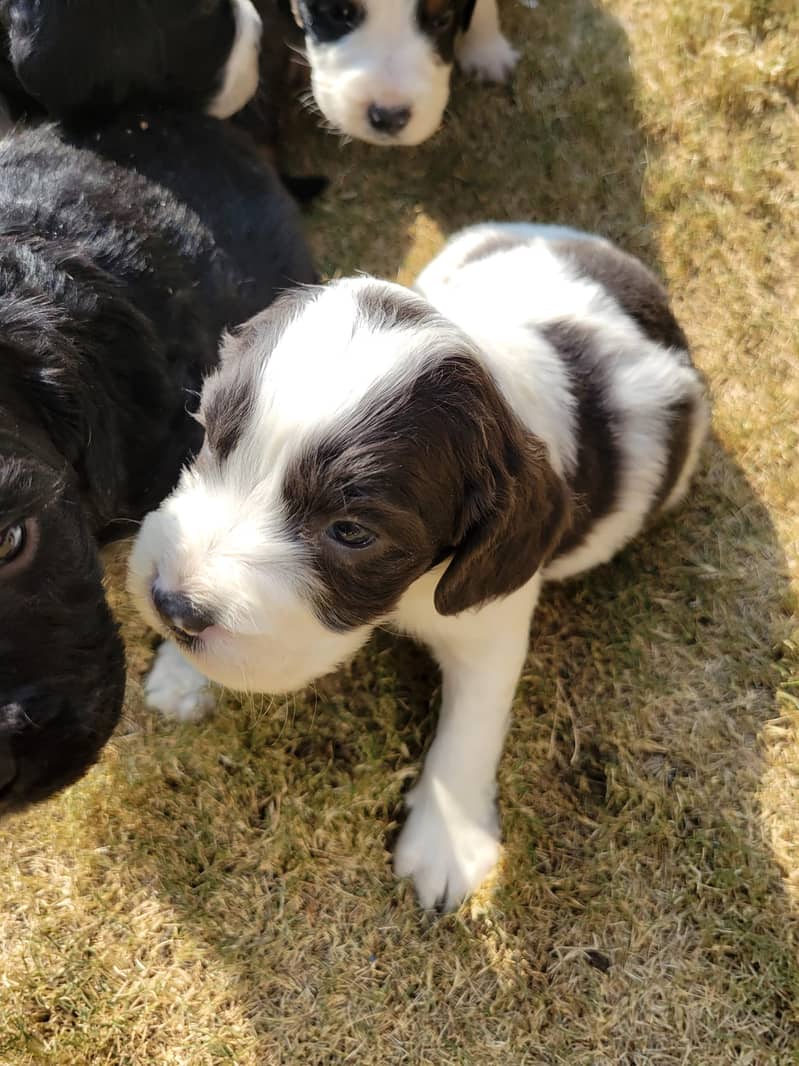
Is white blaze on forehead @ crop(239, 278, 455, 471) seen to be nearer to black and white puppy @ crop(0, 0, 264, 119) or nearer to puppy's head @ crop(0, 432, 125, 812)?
puppy's head @ crop(0, 432, 125, 812)

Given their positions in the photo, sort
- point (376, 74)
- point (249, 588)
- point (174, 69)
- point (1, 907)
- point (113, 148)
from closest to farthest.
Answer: point (249, 588) → point (1, 907) → point (113, 148) → point (174, 69) → point (376, 74)

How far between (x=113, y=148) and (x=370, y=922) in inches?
113

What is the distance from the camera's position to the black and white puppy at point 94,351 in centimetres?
222

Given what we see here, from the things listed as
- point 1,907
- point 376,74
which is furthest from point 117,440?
point 376,74

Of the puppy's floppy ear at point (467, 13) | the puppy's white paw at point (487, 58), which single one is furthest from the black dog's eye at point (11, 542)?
the puppy's white paw at point (487, 58)

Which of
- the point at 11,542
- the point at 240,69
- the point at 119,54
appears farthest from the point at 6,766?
the point at 240,69

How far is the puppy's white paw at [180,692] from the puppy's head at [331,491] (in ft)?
3.35

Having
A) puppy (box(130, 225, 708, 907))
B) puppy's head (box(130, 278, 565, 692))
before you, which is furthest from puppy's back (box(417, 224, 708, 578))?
puppy's head (box(130, 278, 565, 692))

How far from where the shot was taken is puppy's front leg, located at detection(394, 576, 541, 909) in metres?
3.14

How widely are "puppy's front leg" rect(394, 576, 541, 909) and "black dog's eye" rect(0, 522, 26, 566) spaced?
4.40 feet

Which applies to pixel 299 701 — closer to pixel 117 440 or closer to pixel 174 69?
pixel 117 440

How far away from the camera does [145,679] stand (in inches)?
139

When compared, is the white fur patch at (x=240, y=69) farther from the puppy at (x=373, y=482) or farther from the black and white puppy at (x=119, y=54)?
the puppy at (x=373, y=482)

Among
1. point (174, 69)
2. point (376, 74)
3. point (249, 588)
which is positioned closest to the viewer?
point (249, 588)
